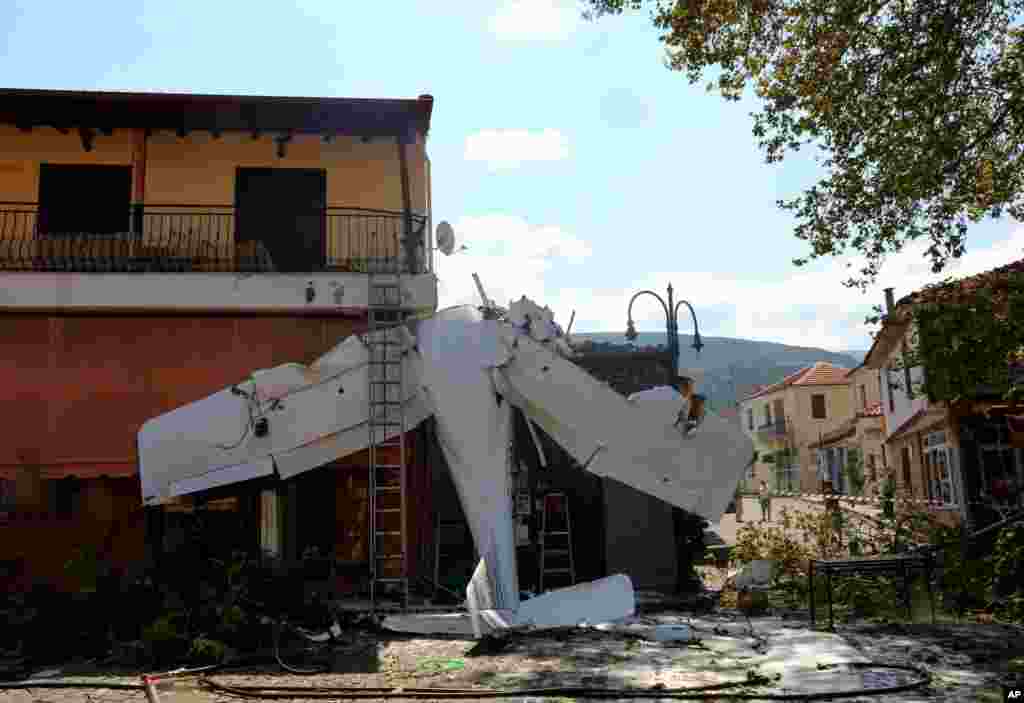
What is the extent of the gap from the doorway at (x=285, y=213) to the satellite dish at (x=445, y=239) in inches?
92.7

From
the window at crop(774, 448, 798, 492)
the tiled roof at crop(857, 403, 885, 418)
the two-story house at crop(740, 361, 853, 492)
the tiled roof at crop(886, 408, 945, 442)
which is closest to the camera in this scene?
the tiled roof at crop(886, 408, 945, 442)

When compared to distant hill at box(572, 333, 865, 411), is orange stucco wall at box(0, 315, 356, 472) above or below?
below

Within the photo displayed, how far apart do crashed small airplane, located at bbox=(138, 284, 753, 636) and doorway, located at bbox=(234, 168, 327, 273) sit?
12.5ft

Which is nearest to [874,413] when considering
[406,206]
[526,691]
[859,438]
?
[859,438]

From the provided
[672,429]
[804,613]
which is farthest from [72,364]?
[804,613]

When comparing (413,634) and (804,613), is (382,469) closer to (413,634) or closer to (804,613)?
(413,634)

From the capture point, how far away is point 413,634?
9.26 m

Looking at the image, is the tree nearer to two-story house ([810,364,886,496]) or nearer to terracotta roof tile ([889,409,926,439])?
terracotta roof tile ([889,409,926,439])

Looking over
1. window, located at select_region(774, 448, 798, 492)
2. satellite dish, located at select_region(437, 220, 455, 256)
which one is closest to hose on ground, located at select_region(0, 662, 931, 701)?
satellite dish, located at select_region(437, 220, 455, 256)

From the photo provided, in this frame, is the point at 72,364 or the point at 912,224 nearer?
the point at 912,224

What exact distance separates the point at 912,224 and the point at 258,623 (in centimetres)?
901

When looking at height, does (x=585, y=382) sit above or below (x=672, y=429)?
above

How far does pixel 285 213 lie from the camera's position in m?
14.1

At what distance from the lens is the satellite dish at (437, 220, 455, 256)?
12617 mm
